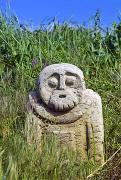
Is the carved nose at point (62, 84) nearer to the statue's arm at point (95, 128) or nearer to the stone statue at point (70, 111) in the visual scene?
the stone statue at point (70, 111)

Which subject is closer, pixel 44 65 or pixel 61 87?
pixel 61 87

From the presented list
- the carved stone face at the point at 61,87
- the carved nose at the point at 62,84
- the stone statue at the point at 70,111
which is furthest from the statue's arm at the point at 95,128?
the carved nose at the point at 62,84

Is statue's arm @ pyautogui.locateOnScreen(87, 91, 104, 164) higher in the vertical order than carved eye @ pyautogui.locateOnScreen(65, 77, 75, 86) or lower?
lower

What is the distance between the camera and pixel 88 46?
27.6 feet

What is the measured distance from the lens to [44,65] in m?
7.36

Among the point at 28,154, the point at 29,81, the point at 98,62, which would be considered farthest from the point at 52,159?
the point at 98,62

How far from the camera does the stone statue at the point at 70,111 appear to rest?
17.3 feet

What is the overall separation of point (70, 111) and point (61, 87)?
0.78ft

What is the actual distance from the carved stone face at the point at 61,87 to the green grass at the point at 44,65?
14.6 inches

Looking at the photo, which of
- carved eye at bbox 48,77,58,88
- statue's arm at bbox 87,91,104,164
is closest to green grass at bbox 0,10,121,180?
statue's arm at bbox 87,91,104,164

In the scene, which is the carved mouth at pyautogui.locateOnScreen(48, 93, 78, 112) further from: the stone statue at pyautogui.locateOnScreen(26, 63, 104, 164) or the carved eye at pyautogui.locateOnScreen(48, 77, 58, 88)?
the carved eye at pyautogui.locateOnScreen(48, 77, 58, 88)

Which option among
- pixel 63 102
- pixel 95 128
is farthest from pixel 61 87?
pixel 95 128

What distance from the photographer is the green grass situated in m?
4.05

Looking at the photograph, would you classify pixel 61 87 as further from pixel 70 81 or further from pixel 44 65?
pixel 44 65
